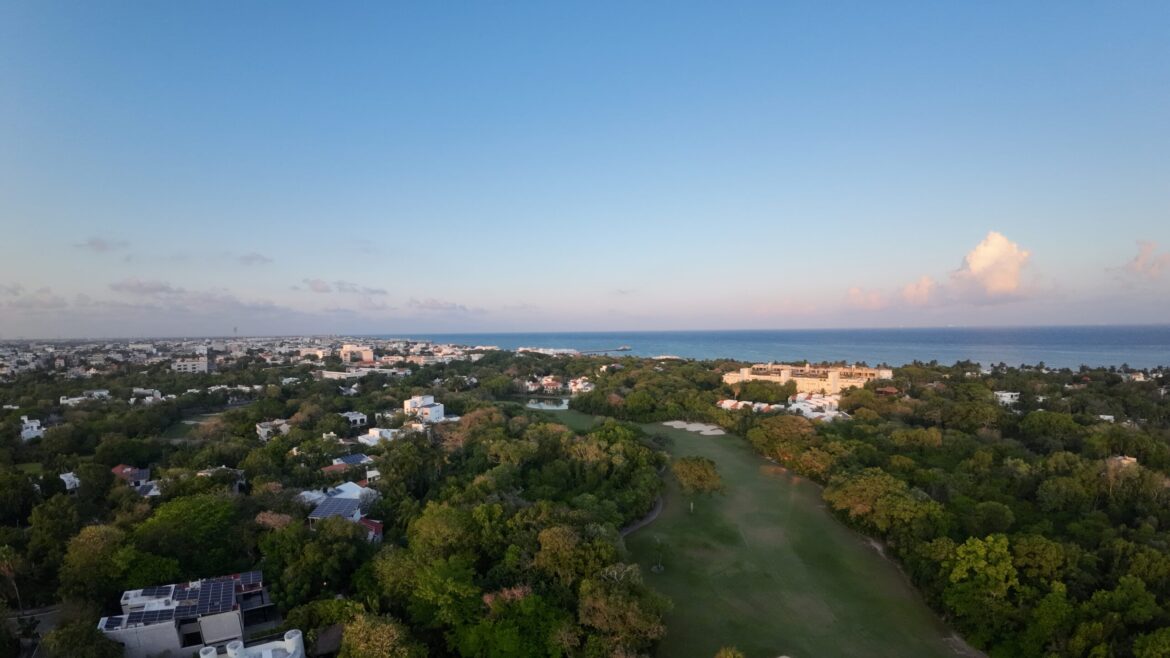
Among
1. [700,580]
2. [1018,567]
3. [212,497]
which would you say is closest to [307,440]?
[212,497]

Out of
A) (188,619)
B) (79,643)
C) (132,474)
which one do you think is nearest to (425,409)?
(132,474)

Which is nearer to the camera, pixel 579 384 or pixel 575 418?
pixel 575 418

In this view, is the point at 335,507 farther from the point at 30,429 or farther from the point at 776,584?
the point at 30,429

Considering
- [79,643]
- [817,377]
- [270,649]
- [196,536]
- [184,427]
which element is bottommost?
[184,427]

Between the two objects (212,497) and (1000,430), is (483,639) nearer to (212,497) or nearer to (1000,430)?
(212,497)

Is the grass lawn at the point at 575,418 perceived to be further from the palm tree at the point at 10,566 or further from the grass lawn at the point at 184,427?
the palm tree at the point at 10,566

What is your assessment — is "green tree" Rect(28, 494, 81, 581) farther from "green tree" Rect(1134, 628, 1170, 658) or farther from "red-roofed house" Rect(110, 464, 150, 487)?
"green tree" Rect(1134, 628, 1170, 658)
